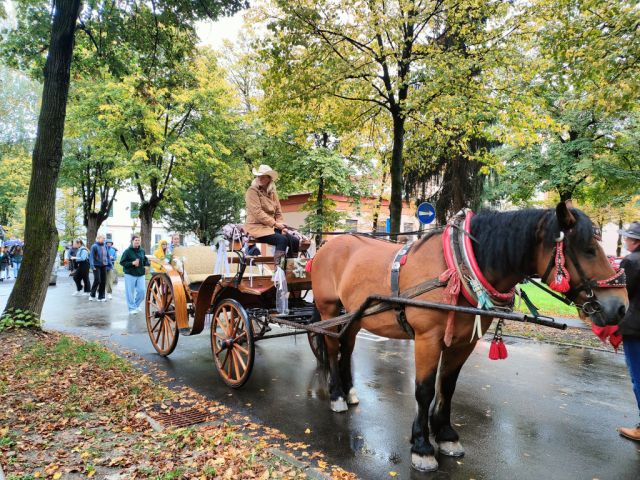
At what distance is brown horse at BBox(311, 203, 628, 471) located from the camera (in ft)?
10.1

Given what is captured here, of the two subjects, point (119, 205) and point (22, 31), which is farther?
point (119, 205)

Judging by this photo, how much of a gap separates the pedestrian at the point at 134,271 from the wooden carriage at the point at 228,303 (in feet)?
12.4

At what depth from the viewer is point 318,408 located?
16.5ft

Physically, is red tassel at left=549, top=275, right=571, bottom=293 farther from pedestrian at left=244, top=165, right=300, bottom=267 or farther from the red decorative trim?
pedestrian at left=244, top=165, right=300, bottom=267

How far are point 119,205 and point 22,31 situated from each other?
4646cm

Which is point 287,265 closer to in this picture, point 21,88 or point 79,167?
point 79,167

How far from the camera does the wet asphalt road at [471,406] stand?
3.80m

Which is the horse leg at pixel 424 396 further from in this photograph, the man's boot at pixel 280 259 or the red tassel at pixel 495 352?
the man's boot at pixel 280 259

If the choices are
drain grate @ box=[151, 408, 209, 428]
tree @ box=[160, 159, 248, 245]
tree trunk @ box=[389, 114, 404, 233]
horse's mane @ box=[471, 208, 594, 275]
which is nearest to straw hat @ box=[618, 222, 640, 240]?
horse's mane @ box=[471, 208, 594, 275]

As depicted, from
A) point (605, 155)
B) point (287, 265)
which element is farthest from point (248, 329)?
point (605, 155)

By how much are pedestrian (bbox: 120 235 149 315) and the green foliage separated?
139 inches

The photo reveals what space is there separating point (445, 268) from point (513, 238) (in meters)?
0.61

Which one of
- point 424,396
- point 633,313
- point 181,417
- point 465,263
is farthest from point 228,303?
point 633,313

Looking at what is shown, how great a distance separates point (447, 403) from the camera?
159 inches
